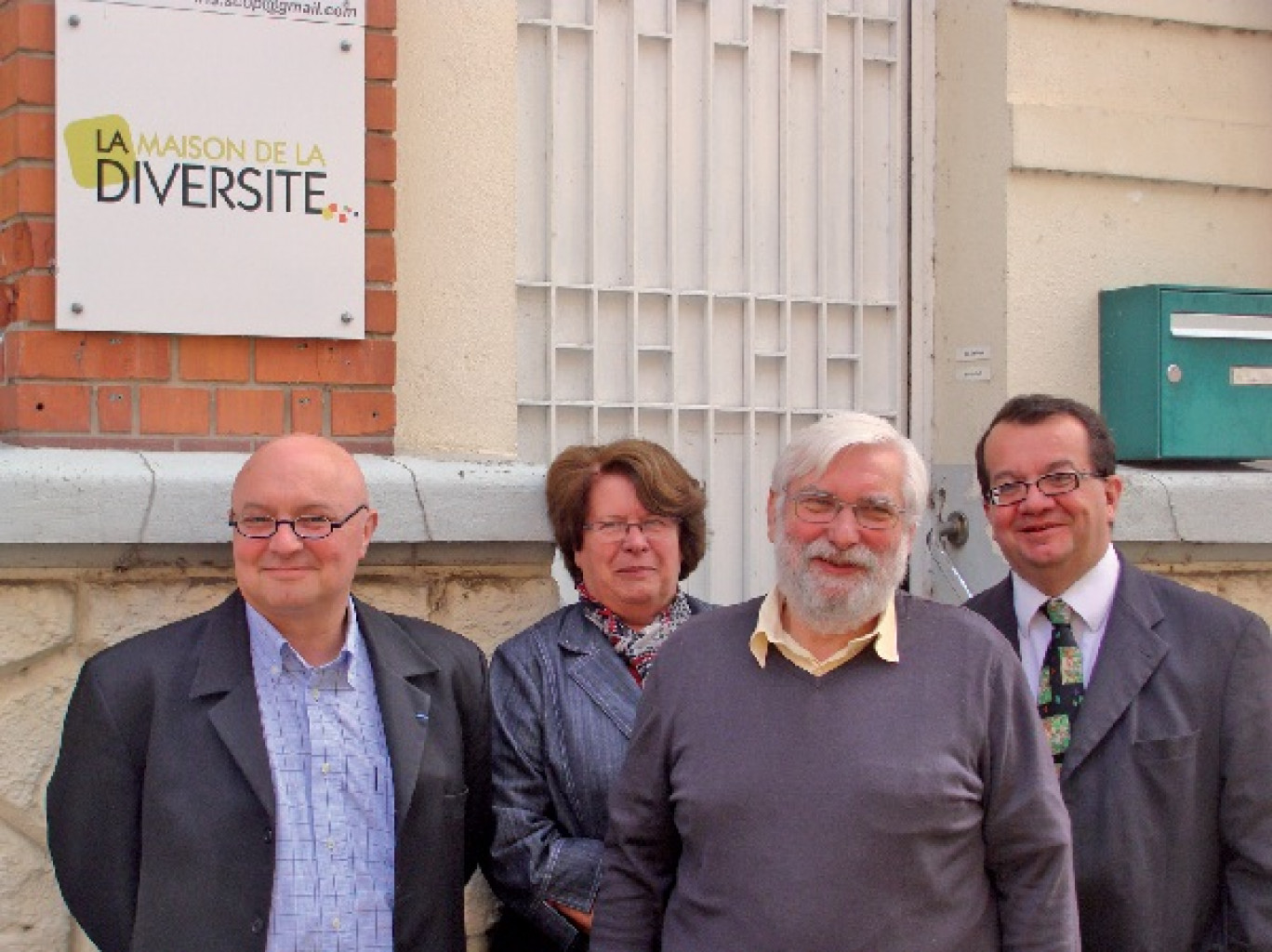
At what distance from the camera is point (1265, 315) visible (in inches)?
190

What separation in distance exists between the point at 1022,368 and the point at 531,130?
1.55 metres

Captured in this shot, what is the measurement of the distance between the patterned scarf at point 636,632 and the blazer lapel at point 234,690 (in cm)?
72

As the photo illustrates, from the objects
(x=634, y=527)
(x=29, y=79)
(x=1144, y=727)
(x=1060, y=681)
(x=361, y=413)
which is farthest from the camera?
(x=361, y=413)

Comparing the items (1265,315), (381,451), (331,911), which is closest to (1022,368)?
(1265,315)

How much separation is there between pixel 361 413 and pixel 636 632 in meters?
0.86

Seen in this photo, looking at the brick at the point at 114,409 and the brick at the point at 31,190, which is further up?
the brick at the point at 31,190

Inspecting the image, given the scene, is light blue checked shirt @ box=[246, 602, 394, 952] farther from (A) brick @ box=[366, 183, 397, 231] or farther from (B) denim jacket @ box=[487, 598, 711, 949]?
(A) brick @ box=[366, 183, 397, 231]

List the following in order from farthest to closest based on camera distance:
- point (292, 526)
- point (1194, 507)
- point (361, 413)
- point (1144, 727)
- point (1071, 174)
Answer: point (1071, 174) < point (1194, 507) < point (361, 413) < point (1144, 727) < point (292, 526)

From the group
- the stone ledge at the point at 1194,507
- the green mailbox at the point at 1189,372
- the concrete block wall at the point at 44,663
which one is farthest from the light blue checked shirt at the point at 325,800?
the green mailbox at the point at 1189,372

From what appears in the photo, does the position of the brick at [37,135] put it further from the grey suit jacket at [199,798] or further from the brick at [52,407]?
the grey suit jacket at [199,798]

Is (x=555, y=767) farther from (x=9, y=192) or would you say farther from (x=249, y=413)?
(x=9, y=192)

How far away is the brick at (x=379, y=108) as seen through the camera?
12.5ft

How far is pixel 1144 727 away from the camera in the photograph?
311cm

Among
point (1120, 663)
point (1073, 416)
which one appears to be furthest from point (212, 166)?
point (1120, 663)
